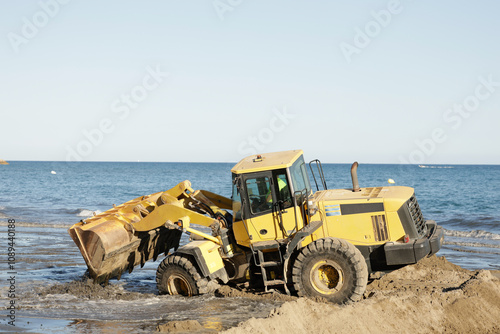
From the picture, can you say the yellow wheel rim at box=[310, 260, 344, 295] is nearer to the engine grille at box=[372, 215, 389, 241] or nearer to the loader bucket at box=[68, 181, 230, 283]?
the engine grille at box=[372, 215, 389, 241]

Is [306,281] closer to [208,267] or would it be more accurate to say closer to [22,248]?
[208,267]

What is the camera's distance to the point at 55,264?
45.8 feet

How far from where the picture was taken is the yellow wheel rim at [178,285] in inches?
399

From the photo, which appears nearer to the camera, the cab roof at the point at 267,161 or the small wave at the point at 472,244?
the cab roof at the point at 267,161

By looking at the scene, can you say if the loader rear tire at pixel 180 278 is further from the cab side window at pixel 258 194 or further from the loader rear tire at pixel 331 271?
the loader rear tire at pixel 331 271

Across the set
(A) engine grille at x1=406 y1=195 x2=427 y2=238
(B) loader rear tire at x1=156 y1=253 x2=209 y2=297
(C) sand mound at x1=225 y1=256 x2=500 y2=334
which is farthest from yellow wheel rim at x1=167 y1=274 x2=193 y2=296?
(A) engine grille at x1=406 y1=195 x2=427 y2=238

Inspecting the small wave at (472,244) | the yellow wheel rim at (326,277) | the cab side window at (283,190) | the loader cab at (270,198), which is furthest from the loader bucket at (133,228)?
the small wave at (472,244)

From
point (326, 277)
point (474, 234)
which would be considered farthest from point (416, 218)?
point (474, 234)

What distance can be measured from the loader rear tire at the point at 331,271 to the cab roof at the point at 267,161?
1.51 metres

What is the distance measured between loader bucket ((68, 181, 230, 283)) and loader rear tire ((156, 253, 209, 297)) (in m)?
0.80

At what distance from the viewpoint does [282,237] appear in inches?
375

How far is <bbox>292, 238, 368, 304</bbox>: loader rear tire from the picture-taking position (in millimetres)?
8875

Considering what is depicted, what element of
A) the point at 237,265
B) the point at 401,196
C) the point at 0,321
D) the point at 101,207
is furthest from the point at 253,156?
the point at 101,207

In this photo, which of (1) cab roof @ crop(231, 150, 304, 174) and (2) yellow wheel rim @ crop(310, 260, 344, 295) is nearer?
(2) yellow wheel rim @ crop(310, 260, 344, 295)
